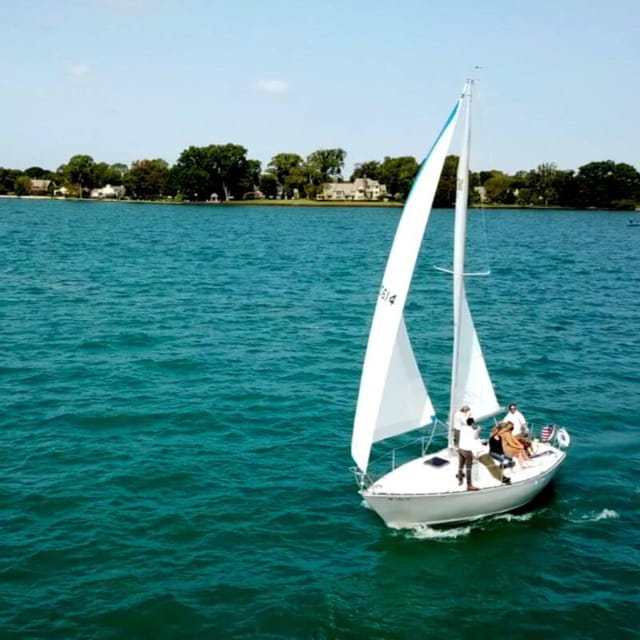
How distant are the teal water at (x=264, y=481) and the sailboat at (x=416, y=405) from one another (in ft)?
3.20

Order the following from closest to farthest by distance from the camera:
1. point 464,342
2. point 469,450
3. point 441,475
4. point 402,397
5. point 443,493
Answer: point 443,493 → point 469,450 → point 441,475 → point 402,397 → point 464,342

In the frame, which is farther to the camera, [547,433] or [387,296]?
[547,433]

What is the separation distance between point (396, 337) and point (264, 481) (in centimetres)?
782

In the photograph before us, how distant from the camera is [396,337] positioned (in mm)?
23469

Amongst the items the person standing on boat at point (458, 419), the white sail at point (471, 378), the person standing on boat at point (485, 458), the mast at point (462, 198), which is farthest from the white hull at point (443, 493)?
the mast at point (462, 198)

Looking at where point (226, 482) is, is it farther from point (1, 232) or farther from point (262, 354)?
point (1, 232)

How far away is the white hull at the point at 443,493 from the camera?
23094 mm

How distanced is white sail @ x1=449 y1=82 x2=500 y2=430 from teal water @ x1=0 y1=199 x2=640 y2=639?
4.20 m

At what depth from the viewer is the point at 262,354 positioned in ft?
144

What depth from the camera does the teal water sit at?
2031 cm

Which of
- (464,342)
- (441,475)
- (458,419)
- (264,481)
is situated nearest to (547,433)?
(458,419)

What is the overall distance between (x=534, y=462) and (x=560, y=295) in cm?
4584

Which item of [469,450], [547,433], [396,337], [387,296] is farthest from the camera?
[547,433]

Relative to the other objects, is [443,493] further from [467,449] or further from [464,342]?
[464,342]
